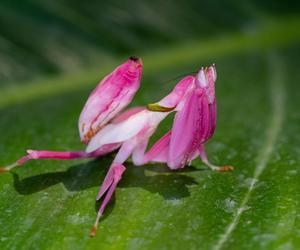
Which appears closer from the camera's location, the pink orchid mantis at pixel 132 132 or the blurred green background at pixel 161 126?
the blurred green background at pixel 161 126

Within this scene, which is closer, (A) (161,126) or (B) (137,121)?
(B) (137,121)

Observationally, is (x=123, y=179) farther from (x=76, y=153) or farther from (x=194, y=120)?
(x=194, y=120)

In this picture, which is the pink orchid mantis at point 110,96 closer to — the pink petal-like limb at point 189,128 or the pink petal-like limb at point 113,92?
the pink petal-like limb at point 113,92

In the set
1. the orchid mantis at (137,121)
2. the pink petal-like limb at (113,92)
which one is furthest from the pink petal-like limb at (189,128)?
the pink petal-like limb at (113,92)

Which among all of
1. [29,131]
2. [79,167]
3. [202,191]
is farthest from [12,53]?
[202,191]

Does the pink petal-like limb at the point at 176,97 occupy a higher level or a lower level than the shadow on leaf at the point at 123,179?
higher

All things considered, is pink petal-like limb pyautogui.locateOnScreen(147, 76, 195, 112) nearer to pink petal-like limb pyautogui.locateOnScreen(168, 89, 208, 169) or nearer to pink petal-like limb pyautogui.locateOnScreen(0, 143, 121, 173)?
pink petal-like limb pyautogui.locateOnScreen(168, 89, 208, 169)

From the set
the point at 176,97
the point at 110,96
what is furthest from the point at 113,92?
the point at 176,97

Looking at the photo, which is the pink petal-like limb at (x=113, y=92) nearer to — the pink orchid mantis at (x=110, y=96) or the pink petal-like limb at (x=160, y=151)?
the pink orchid mantis at (x=110, y=96)

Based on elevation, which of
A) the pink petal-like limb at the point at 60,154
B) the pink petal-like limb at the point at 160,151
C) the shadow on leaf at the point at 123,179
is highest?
the pink petal-like limb at the point at 160,151
